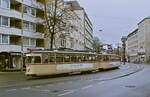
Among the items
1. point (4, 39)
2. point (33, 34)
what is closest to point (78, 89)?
point (4, 39)

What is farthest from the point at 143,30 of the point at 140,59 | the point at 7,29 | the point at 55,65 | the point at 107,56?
the point at 55,65

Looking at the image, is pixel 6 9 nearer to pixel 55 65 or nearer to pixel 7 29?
pixel 7 29

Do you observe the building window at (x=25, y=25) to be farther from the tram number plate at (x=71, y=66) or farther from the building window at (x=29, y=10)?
the tram number plate at (x=71, y=66)

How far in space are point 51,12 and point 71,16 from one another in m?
3.59

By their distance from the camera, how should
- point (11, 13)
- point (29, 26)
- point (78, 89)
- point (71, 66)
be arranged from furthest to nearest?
1. point (29, 26)
2. point (11, 13)
3. point (71, 66)
4. point (78, 89)

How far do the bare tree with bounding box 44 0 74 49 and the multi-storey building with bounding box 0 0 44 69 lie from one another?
11.2 ft

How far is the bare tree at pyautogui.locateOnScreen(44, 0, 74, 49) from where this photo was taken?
61000 mm

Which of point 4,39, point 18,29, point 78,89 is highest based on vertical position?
point 18,29

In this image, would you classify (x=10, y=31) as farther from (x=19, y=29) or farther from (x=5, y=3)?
(x=5, y=3)

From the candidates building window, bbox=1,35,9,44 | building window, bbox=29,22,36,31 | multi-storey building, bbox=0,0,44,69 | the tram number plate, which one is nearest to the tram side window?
the tram number plate

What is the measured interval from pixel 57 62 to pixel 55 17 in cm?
1839

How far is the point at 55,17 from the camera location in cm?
6088

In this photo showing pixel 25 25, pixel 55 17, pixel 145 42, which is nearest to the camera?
pixel 55 17

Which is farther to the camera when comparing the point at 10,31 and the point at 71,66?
the point at 10,31
